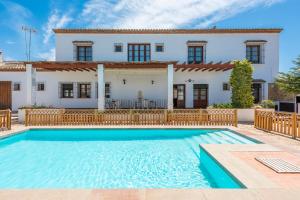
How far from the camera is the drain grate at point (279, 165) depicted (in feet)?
17.1

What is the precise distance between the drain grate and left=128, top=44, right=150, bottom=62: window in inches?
581

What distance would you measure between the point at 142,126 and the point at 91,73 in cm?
907

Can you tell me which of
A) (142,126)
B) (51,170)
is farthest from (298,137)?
(51,170)

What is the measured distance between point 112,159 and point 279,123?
7343 millimetres

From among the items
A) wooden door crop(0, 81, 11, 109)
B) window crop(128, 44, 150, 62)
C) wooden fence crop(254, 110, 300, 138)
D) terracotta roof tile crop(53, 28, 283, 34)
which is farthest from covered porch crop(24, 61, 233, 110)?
wooden fence crop(254, 110, 300, 138)

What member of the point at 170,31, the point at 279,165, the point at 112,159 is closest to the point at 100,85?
the point at 170,31

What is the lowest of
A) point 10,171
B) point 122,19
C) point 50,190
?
point 10,171

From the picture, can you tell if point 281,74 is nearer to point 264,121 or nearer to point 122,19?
point 264,121

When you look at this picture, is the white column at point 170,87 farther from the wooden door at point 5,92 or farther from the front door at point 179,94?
the wooden door at point 5,92

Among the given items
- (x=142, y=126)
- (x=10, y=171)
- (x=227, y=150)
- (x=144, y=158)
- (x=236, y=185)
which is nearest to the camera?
(x=236, y=185)

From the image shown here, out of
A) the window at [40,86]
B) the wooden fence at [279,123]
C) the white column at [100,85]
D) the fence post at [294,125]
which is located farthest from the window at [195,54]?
the window at [40,86]

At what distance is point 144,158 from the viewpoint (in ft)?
25.8

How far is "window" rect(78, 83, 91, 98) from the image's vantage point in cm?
1948

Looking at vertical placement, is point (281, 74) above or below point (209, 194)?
above
